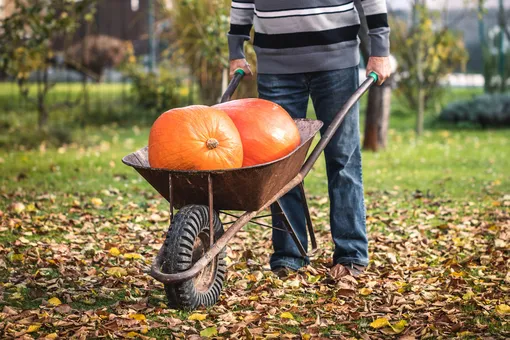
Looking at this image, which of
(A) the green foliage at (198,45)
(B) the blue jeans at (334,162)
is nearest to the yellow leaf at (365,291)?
(B) the blue jeans at (334,162)

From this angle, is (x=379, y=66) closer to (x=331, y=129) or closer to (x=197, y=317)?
(x=331, y=129)

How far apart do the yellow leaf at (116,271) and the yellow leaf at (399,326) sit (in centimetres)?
→ 137

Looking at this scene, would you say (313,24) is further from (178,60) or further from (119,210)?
(178,60)

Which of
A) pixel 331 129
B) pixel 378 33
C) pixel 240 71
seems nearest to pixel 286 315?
pixel 331 129

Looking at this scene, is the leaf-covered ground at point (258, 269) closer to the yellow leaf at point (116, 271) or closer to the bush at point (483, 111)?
the yellow leaf at point (116, 271)

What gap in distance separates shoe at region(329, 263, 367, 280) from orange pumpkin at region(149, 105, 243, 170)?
2.90 ft

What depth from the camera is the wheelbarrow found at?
9.93ft

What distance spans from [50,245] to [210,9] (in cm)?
519

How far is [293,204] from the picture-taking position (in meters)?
3.93

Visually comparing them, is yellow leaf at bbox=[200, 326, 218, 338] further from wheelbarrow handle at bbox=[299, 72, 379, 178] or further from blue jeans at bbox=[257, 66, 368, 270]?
blue jeans at bbox=[257, 66, 368, 270]

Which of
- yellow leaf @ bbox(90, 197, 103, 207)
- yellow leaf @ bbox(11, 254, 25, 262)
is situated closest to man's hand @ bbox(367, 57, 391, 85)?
yellow leaf @ bbox(11, 254, 25, 262)

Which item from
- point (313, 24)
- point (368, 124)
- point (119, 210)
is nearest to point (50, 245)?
point (119, 210)

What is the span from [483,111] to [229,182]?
853 cm

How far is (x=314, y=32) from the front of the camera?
3.65m
